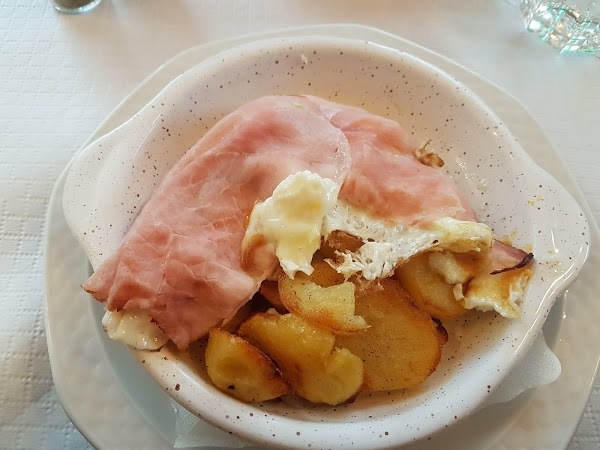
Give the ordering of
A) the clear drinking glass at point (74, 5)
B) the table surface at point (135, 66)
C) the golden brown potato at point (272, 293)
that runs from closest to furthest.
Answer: the golden brown potato at point (272, 293), the table surface at point (135, 66), the clear drinking glass at point (74, 5)

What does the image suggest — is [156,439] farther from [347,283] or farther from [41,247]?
[41,247]

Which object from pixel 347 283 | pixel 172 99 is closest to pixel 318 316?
pixel 347 283

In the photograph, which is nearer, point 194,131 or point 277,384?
point 277,384

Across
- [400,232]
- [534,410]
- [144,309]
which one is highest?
[400,232]

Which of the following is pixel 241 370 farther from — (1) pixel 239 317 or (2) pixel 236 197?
(2) pixel 236 197

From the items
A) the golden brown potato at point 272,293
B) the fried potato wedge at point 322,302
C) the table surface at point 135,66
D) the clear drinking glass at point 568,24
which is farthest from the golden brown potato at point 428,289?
the clear drinking glass at point 568,24

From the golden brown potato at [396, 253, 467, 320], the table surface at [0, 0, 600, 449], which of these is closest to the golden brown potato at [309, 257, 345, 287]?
the golden brown potato at [396, 253, 467, 320]

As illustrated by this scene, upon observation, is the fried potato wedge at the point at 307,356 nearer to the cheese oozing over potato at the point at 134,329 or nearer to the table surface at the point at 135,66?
the cheese oozing over potato at the point at 134,329
